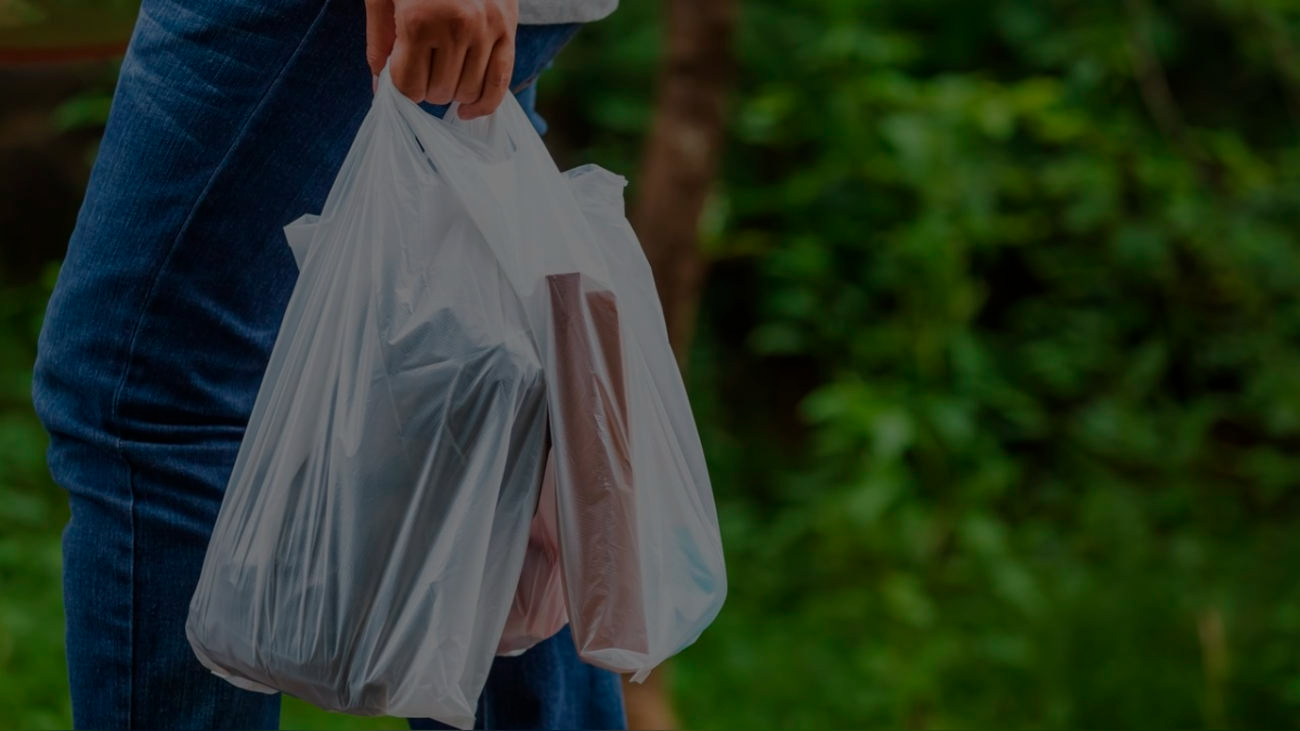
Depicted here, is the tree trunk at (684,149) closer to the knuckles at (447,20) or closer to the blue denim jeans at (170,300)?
the blue denim jeans at (170,300)

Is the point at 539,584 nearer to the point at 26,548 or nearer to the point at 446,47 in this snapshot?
the point at 446,47

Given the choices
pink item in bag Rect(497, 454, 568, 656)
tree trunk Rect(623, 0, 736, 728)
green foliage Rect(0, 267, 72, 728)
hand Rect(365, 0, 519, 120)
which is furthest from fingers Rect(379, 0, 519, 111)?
tree trunk Rect(623, 0, 736, 728)

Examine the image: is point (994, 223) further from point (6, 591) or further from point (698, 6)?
point (6, 591)

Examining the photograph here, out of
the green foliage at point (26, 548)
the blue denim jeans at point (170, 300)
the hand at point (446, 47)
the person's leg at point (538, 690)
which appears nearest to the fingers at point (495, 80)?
the hand at point (446, 47)

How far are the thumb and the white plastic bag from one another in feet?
0.05

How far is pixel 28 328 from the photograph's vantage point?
368cm

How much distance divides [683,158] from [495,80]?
153cm

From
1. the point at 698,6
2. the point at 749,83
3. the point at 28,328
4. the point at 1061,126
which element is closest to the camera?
the point at 698,6

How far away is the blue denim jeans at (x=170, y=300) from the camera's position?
990 mm

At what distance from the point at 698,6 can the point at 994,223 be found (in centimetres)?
105

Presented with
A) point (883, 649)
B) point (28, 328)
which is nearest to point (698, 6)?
point (883, 649)

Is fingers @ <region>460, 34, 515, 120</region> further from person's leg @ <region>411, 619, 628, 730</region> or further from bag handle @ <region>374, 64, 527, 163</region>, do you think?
person's leg @ <region>411, 619, 628, 730</region>

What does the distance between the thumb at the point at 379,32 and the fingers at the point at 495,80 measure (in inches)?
2.5

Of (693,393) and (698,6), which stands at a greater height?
(698,6)
